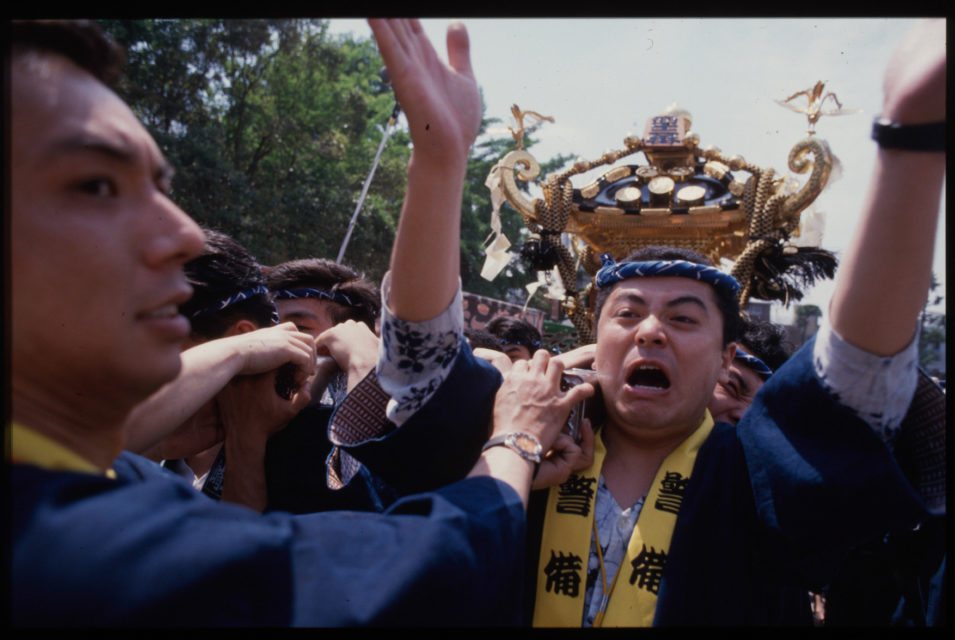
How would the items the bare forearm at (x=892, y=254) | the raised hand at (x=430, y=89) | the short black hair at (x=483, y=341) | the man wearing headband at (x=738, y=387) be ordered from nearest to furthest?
the bare forearm at (x=892, y=254)
the raised hand at (x=430, y=89)
the man wearing headband at (x=738, y=387)
the short black hair at (x=483, y=341)

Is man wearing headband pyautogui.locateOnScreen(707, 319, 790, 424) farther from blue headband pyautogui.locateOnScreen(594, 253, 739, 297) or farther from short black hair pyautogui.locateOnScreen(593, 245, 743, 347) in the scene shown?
blue headband pyautogui.locateOnScreen(594, 253, 739, 297)

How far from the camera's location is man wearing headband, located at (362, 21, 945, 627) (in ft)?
3.60

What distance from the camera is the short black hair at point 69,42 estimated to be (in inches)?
36.8

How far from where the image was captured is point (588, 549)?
158cm

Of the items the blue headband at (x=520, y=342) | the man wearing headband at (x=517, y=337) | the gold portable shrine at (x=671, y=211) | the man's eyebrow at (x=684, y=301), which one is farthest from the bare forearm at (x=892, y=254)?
the blue headband at (x=520, y=342)

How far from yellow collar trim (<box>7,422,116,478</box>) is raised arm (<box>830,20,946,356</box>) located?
1.33 m

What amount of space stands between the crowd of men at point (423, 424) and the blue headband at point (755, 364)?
654 mm

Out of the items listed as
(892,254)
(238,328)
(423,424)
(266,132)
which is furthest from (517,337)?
(266,132)

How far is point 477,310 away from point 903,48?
9209 millimetres

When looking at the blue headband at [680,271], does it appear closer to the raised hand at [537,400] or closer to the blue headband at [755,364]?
the raised hand at [537,400]

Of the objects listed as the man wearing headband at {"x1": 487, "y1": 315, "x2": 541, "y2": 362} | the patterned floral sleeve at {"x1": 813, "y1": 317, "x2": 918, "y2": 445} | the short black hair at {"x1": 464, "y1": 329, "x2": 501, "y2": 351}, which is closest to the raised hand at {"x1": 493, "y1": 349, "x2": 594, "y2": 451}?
the patterned floral sleeve at {"x1": 813, "y1": 317, "x2": 918, "y2": 445}

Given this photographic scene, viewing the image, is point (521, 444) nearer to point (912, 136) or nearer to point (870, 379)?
point (870, 379)

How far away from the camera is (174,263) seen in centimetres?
104

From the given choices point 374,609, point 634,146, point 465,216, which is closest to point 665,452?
point 374,609
